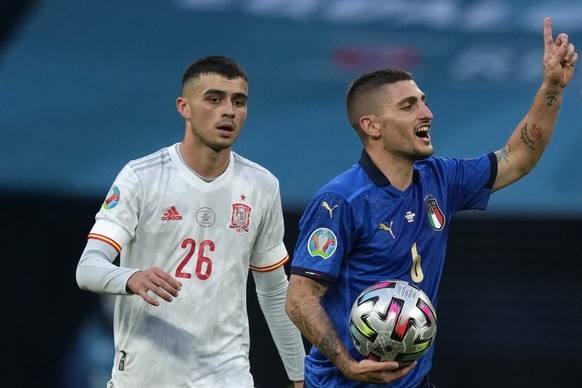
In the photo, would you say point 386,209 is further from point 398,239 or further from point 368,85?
point 368,85

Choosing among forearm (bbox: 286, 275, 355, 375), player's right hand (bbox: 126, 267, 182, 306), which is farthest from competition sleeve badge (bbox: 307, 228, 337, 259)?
player's right hand (bbox: 126, 267, 182, 306)

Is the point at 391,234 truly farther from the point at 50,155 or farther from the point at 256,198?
the point at 50,155

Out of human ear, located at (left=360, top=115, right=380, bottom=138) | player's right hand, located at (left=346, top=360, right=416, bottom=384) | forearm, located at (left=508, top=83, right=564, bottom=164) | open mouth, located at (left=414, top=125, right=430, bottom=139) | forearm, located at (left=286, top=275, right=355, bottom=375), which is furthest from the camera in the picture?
forearm, located at (left=508, top=83, right=564, bottom=164)

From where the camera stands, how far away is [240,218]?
6520 millimetres

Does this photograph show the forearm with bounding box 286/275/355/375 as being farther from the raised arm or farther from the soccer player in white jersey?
the raised arm

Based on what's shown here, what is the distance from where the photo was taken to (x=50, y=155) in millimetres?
8797

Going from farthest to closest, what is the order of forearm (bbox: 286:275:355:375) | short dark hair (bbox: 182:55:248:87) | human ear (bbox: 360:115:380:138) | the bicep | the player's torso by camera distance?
1. short dark hair (bbox: 182:55:248:87)
2. the bicep
3. human ear (bbox: 360:115:380:138)
4. the player's torso
5. forearm (bbox: 286:275:355:375)

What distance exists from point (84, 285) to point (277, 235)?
118cm

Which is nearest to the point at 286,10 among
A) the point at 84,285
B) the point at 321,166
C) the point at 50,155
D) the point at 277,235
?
the point at 321,166

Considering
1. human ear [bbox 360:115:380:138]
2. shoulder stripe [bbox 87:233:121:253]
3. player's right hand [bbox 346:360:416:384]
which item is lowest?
player's right hand [bbox 346:360:416:384]

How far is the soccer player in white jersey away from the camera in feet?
20.6

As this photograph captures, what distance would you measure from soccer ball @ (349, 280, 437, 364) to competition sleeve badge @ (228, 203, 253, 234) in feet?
Answer: 4.05

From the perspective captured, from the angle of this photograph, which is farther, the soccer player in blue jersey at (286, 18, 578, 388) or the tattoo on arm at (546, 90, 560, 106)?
the tattoo on arm at (546, 90, 560, 106)

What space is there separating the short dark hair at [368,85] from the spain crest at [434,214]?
1.67 ft
